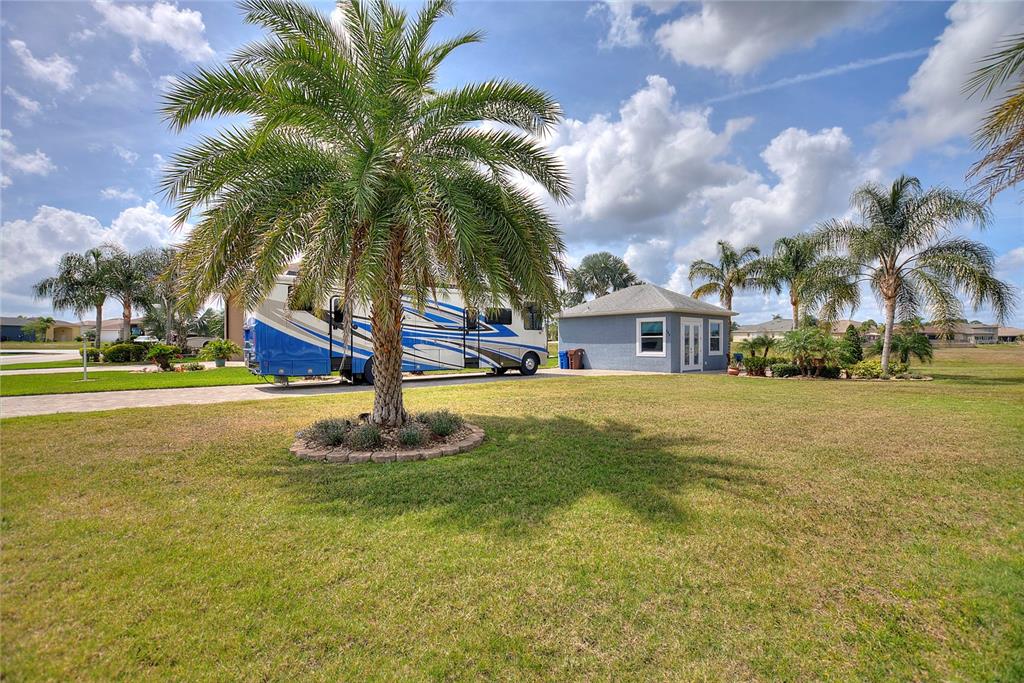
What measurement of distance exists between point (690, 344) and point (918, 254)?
828 centimetres

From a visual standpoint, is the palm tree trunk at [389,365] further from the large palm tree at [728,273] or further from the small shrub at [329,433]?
the large palm tree at [728,273]

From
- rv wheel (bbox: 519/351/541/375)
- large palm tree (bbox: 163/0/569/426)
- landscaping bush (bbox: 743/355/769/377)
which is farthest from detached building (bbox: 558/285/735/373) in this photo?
large palm tree (bbox: 163/0/569/426)

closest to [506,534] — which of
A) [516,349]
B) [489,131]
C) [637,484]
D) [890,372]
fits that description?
[637,484]

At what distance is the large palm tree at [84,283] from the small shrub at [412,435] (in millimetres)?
31674

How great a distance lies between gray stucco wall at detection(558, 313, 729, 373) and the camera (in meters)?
19.1

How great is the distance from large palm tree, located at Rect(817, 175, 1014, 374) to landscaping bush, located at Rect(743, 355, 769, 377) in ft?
12.4

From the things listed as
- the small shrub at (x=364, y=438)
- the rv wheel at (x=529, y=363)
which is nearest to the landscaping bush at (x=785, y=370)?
the rv wheel at (x=529, y=363)

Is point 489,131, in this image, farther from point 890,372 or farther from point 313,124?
point 890,372

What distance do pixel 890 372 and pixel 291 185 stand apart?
2019cm

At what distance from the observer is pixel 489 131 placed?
6.50 metres

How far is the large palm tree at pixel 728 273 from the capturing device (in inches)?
1049

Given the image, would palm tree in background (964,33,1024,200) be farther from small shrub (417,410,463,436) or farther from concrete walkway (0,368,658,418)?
concrete walkway (0,368,658,418)

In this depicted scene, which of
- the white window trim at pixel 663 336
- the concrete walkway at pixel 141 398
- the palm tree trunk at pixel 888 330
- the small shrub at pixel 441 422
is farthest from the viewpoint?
the white window trim at pixel 663 336

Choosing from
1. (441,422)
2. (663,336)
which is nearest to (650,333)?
(663,336)
